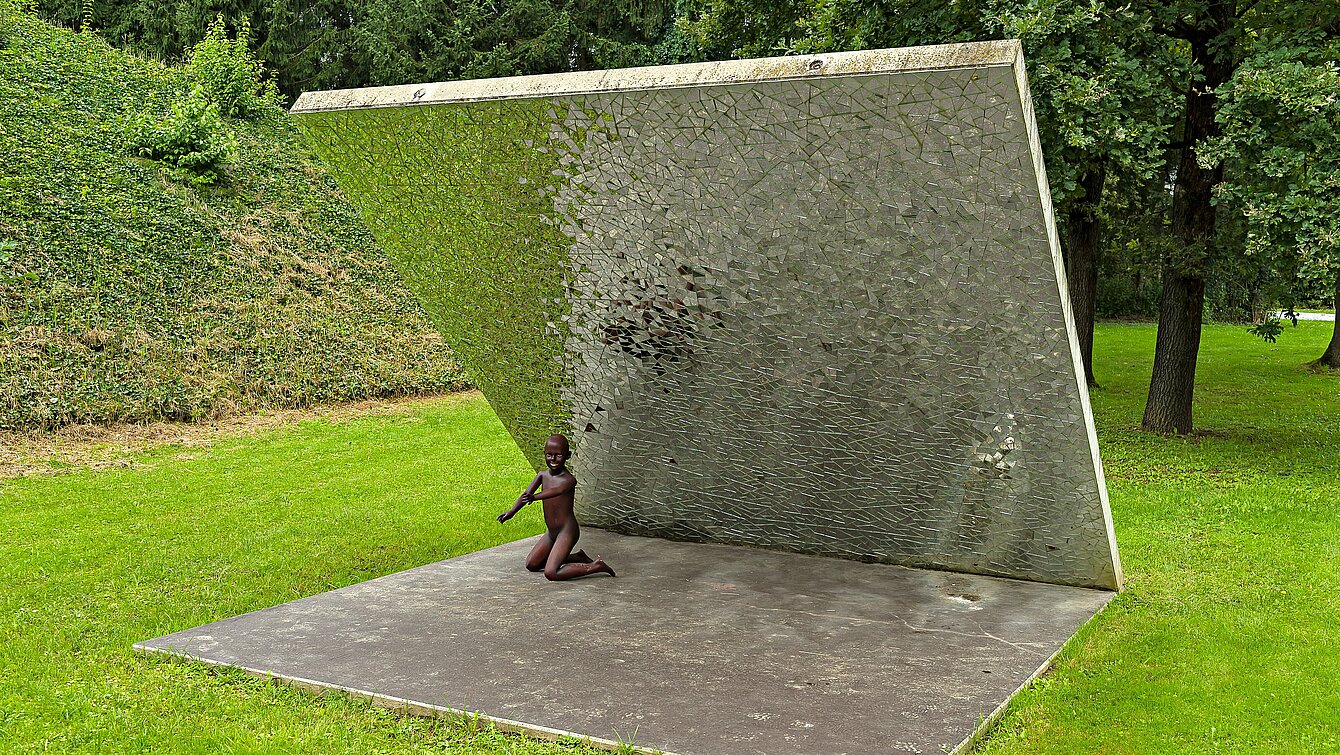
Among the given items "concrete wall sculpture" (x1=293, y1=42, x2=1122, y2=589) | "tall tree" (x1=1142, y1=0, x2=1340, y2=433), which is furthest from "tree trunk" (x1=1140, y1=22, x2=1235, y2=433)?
"concrete wall sculpture" (x1=293, y1=42, x2=1122, y2=589)

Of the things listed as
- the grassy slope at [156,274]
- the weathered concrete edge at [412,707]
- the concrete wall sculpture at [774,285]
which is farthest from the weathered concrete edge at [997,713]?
the grassy slope at [156,274]

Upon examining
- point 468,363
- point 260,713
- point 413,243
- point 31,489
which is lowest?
point 31,489

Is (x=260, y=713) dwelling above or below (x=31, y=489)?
above

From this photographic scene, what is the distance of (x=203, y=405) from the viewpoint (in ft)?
42.4

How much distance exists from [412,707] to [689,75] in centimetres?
279

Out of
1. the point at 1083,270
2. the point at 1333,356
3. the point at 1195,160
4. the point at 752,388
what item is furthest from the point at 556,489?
the point at 1333,356

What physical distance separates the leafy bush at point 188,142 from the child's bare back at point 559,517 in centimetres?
1197

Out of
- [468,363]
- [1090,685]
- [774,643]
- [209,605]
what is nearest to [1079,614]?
[1090,685]

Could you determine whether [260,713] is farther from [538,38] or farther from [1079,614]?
[538,38]

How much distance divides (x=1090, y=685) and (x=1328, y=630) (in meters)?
1.85

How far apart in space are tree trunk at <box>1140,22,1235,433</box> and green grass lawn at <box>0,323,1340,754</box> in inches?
18.0

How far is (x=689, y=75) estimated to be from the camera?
451 centimetres

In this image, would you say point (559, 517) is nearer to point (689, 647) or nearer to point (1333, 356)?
point (689, 647)

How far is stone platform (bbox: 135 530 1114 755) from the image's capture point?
4.28 metres
